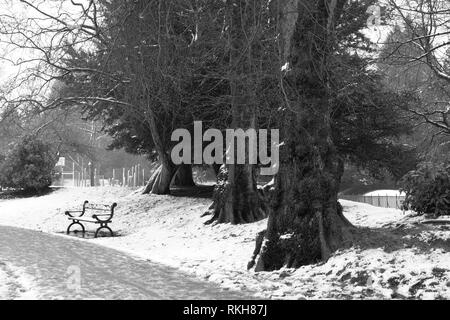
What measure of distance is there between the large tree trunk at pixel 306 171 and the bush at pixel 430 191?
104 inches

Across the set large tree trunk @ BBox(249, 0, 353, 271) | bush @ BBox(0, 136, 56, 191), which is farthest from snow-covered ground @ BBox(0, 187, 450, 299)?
bush @ BBox(0, 136, 56, 191)

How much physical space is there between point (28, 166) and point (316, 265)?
2602cm

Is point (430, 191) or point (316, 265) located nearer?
point (316, 265)

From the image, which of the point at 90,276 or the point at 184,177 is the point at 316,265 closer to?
the point at 90,276

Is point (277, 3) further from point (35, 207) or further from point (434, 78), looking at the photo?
point (35, 207)

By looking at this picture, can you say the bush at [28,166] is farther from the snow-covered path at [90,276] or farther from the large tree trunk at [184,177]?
the snow-covered path at [90,276]

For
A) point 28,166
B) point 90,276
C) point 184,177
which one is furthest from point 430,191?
point 28,166

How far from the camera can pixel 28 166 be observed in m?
32.1

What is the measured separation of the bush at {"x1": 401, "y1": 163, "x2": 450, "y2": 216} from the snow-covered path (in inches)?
221

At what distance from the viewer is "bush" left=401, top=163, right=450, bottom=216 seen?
1192 cm

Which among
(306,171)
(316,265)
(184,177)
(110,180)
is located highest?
(306,171)

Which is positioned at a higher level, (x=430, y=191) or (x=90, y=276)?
(x=430, y=191)

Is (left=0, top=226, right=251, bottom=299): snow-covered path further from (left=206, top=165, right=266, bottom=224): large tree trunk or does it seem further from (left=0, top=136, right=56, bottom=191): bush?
(left=0, top=136, right=56, bottom=191): bush

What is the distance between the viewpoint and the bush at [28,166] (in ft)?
105
